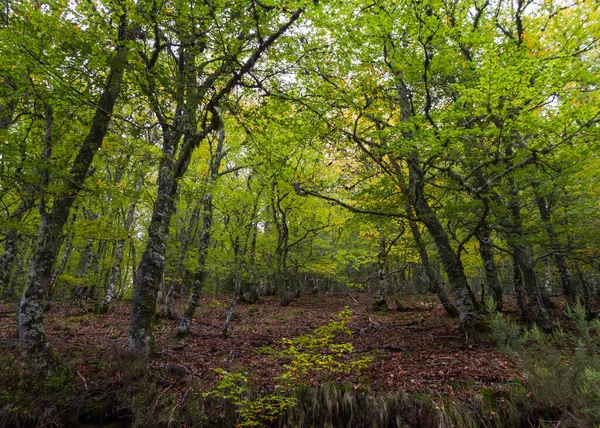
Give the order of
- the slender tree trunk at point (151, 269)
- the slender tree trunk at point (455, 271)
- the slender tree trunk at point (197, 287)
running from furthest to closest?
the slender tree trunk at point (197, 287) < the slender tree trunk at point (455, 271) < the slender tree trunk at point (151, 269)

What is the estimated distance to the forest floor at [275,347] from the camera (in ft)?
19.2

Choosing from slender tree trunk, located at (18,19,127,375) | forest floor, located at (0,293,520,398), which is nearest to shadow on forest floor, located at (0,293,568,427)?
forest floor, located at (0,293,520,398)

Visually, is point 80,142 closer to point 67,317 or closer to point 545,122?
point 67,317

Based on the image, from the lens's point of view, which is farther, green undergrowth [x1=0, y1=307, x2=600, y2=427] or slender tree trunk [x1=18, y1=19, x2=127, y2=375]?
slender tree trunk [x1=18, y1=19, x2=127, y2=375]

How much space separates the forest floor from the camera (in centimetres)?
584

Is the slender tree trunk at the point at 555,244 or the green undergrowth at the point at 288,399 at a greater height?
the slender tree trunk at the point at 555,244

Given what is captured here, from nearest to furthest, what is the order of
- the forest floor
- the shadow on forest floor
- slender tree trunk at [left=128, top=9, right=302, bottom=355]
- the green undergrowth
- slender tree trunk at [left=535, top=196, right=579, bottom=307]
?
the green undergrowth < the shadow on forest floor < the forest floor < slender tree trunk at [left=128, top=9, right=302, bottom=355] < slender tree trunk at [left=535, top=196, right=579, bottom=307]

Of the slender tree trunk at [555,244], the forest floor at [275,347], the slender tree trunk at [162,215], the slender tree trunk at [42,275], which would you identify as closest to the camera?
the slender tree trunk at [42,275]

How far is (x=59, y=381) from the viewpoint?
17.7 feet

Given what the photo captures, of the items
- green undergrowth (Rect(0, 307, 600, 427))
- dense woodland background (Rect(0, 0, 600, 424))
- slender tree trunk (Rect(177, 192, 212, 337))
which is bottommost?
green undergrowth (Rect(0, 307, 600, 427))

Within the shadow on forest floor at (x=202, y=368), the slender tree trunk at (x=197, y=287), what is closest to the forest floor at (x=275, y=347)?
the shadow on forest floor at (x=202, y=368)

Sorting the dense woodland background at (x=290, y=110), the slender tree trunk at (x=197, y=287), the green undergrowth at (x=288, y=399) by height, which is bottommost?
the green undergrowth at (x=288, y=399)

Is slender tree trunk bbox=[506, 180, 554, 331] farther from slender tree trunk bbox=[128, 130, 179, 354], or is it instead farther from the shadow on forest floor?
slender tree trunk bbox=[128, 130, 179, 354]

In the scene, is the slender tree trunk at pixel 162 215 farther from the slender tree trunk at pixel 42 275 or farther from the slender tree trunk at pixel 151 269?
the slender tree trunk at pixel 42 275
